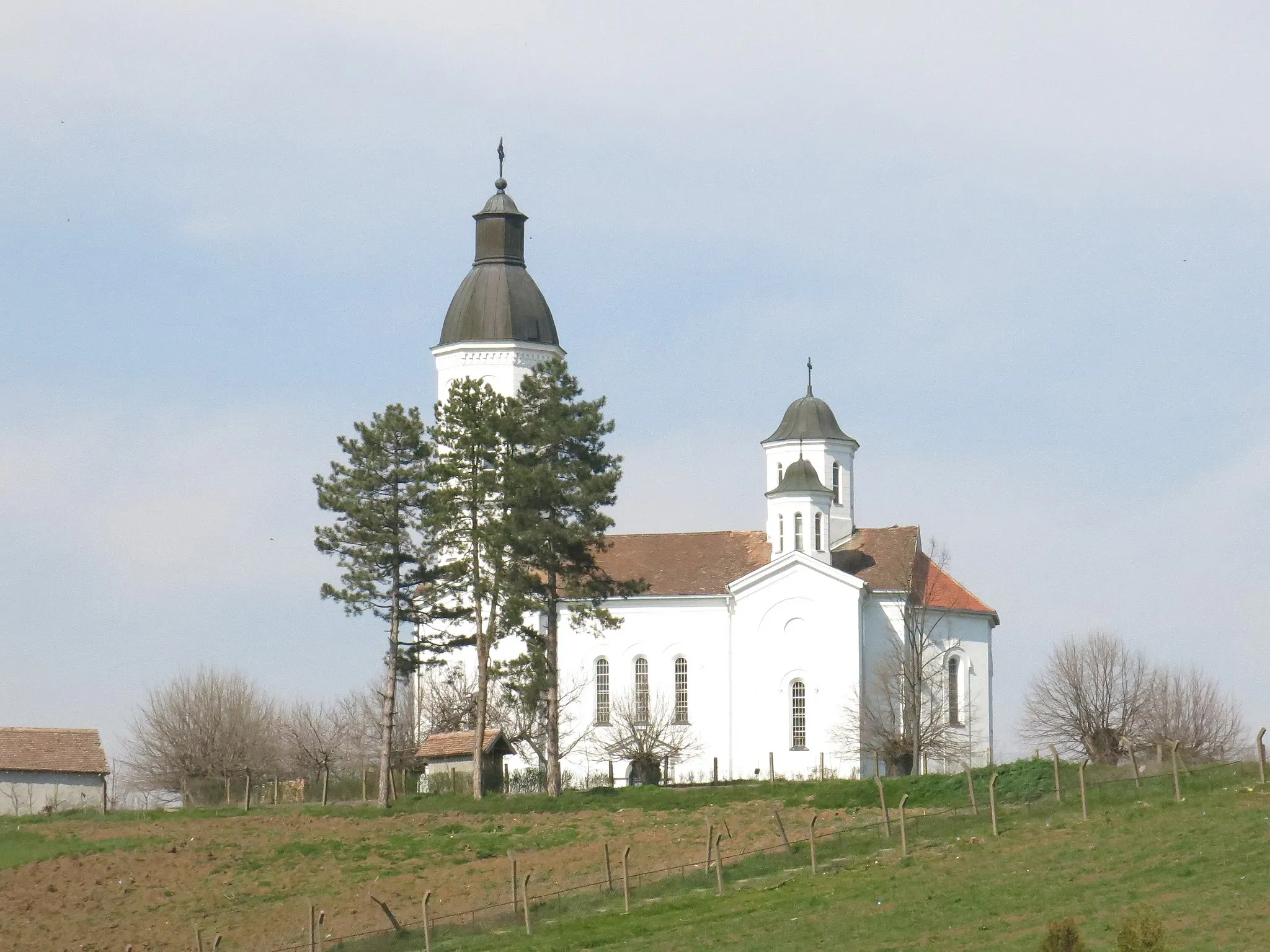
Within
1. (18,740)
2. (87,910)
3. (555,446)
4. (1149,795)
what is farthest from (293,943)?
(18,740)

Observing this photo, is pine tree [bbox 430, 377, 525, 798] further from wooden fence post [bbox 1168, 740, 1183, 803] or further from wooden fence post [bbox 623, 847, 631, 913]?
wooden fence post [bbox 1168, 740, 1183, 803]

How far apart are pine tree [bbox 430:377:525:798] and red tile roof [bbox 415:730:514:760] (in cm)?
482

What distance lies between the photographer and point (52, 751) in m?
54.6

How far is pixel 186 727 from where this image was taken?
7112 cm

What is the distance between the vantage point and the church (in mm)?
58781

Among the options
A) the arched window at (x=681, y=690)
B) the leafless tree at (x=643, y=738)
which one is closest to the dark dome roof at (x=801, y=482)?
the arched window at (x=681, y=690)

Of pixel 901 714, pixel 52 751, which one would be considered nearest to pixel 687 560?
pixel 901 714

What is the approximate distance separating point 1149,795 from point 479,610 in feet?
63.8

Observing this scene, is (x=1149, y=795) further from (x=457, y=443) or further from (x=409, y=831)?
(x=457, y=443)

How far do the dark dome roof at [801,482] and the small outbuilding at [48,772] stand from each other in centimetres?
2282

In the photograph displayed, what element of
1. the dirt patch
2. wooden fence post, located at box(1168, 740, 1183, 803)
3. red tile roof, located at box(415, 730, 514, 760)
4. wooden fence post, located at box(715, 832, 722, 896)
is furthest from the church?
wooden fence post, located at box(715, 832, 722, 896)

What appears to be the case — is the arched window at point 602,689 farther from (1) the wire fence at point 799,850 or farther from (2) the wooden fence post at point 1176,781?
(2) the wooden fence post at point 1176,781

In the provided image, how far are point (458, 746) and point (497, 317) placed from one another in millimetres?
16487

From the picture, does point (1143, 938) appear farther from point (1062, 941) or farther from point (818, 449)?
point (818, 449)
